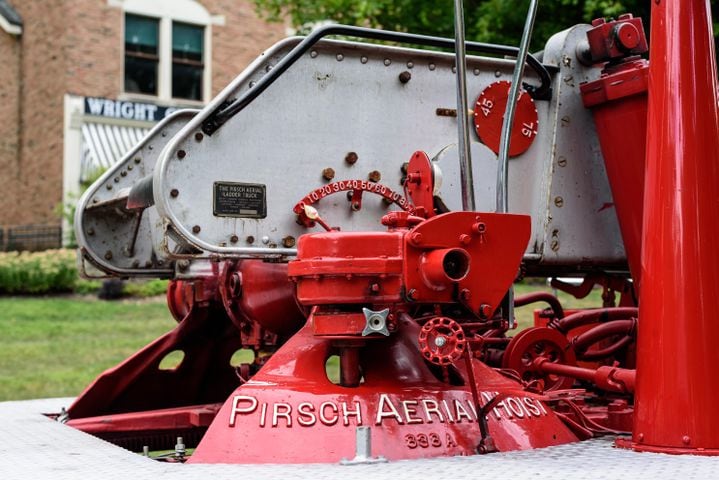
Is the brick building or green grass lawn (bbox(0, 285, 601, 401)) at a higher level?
the brick building

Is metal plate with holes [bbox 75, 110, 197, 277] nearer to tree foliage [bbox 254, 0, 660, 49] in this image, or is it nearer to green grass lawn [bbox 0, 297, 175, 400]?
green grass lawn [bbox 0, 297, 175, 400]

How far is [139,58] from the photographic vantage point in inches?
971

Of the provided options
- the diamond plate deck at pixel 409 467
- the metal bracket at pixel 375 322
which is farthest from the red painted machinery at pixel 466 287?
the diamond plate deck at pixel 409 467

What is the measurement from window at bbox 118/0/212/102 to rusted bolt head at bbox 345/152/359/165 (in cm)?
2048

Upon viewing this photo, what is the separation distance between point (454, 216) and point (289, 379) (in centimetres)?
83

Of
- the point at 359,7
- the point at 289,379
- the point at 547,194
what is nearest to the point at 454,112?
the point at 547,194

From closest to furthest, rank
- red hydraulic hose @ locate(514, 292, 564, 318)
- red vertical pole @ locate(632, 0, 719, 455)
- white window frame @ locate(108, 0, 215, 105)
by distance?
red vertical pole @ locate(632, 0, 719, 455), red hydraulic hose @ locate(514, 292, 564, 318), white window frame @ locate(108, 0, 215, 105)

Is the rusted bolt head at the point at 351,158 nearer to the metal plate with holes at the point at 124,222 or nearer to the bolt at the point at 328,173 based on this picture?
the bolt at the point at 328,173

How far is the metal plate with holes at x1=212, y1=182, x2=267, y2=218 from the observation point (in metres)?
4.34

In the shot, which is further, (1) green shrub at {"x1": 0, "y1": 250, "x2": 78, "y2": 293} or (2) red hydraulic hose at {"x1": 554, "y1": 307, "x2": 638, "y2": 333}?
(1) green shrub at {"x1": 0, "y1": 250, "x2": 78, "y2": 293}

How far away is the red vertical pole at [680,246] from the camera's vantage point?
12.0 feet

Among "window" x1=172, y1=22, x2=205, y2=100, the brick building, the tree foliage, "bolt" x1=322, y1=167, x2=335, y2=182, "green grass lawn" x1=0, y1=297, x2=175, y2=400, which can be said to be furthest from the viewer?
"window" x1=172, y1=22, x2=205, y2=100

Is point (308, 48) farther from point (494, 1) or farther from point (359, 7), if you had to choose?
point (359, 7)

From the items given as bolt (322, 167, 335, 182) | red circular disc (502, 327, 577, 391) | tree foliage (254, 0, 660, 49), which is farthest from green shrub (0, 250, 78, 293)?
bolt (322, 167, 335, 182)
